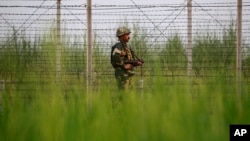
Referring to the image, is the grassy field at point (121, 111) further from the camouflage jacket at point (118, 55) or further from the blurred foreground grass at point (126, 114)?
the camouflage jacket at point (118, 55)

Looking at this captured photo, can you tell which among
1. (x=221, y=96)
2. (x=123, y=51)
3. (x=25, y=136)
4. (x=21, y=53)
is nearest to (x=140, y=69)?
(x=123, y=51)

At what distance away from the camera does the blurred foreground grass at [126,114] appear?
8.68ft

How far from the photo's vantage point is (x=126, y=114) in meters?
2.97

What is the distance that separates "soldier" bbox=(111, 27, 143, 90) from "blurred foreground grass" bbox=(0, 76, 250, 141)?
1.98m

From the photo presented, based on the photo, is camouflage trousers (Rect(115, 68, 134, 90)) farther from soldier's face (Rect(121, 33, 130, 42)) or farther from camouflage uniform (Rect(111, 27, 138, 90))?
soldier's face (Rect(121, 33, 130, 42))

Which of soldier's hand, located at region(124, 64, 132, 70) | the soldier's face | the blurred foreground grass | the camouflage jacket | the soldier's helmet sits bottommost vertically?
the blurred foreground grass

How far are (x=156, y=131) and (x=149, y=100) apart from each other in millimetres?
353

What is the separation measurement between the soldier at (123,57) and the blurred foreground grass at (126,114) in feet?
6.48

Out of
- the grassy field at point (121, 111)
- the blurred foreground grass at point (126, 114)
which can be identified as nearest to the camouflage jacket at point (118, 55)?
the grassy field at point (121, 111)

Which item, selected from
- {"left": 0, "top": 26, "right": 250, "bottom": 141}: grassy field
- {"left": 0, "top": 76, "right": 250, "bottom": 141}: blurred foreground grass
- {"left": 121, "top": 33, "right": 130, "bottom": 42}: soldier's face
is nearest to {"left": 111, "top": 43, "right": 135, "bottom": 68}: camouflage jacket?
{"left": 121, "top": 33, "right": 130, "bottom": 42}: soldier's face

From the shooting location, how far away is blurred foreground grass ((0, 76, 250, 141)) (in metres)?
2.65

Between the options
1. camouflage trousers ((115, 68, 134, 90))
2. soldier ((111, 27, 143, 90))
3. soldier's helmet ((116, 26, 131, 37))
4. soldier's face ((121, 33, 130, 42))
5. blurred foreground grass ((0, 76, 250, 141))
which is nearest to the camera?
blurred foreground grass ((0, 76, 250, 141))

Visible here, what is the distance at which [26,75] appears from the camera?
3.59m

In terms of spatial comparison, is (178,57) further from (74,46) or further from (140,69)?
(74,46)
